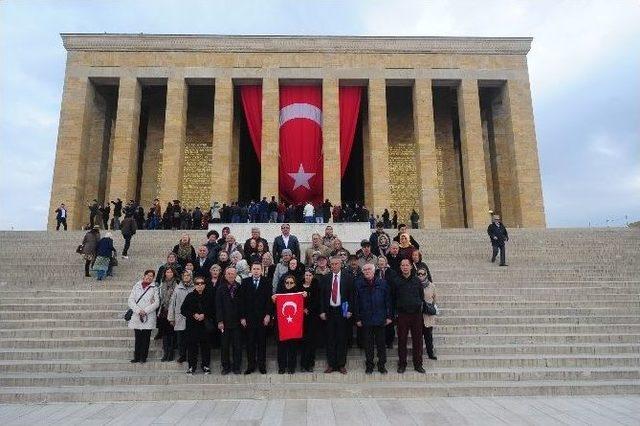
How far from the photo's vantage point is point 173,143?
21281mm

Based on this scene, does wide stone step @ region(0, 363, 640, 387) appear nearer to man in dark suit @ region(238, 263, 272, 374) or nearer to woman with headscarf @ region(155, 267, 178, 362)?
man in dark suit @ region(238, 263, 272, 374)

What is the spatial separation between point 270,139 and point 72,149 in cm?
950

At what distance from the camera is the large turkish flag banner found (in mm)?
21297

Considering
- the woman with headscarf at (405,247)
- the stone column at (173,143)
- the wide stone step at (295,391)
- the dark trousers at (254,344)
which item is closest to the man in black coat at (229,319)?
the dark trousers at (254,344)

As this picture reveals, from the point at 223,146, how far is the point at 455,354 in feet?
56.9

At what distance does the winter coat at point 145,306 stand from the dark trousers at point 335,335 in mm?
2486

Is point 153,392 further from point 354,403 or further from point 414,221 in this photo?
point 414,221

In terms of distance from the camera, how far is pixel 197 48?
22.3 m


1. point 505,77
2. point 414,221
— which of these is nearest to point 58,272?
point 414,221

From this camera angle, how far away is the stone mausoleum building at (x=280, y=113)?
2111 centimetres

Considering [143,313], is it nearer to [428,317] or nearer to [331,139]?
[428,317]

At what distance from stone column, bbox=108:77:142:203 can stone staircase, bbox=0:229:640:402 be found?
9.63 metres

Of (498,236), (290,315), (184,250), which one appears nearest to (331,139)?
(498,236)

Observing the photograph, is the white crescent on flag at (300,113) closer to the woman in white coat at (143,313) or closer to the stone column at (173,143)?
the stone column at (173,143)
